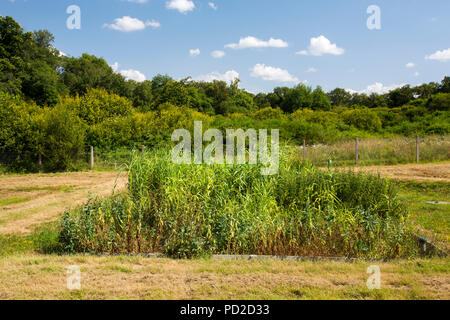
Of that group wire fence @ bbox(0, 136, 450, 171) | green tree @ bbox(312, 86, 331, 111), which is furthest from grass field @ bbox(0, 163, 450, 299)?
green tree @ bbox(312, 86, 331, 111)

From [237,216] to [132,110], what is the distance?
1915cm

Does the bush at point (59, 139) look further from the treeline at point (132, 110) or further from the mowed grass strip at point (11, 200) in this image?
the mowed grass strip at point (11, 200)

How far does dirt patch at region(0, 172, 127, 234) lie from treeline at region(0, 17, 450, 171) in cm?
250

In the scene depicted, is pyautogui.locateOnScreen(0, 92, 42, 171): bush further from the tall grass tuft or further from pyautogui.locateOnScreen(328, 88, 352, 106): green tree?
pyautogui.locateOnScreen(328, 88, 352, 106): green tree

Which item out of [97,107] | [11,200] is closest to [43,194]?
[11,200]

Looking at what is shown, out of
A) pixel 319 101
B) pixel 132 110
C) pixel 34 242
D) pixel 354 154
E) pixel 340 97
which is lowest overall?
pixel 34 242

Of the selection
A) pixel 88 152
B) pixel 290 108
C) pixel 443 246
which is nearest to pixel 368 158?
pixel 443 246

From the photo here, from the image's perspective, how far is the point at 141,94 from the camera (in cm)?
4197

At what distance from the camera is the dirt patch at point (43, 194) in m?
7.09

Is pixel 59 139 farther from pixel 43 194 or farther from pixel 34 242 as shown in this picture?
pixel 34 242

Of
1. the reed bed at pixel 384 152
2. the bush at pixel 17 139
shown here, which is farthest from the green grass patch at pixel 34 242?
the reed bed at pixel 384 152

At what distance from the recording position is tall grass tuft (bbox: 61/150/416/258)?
482cm

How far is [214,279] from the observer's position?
375 centimetres
